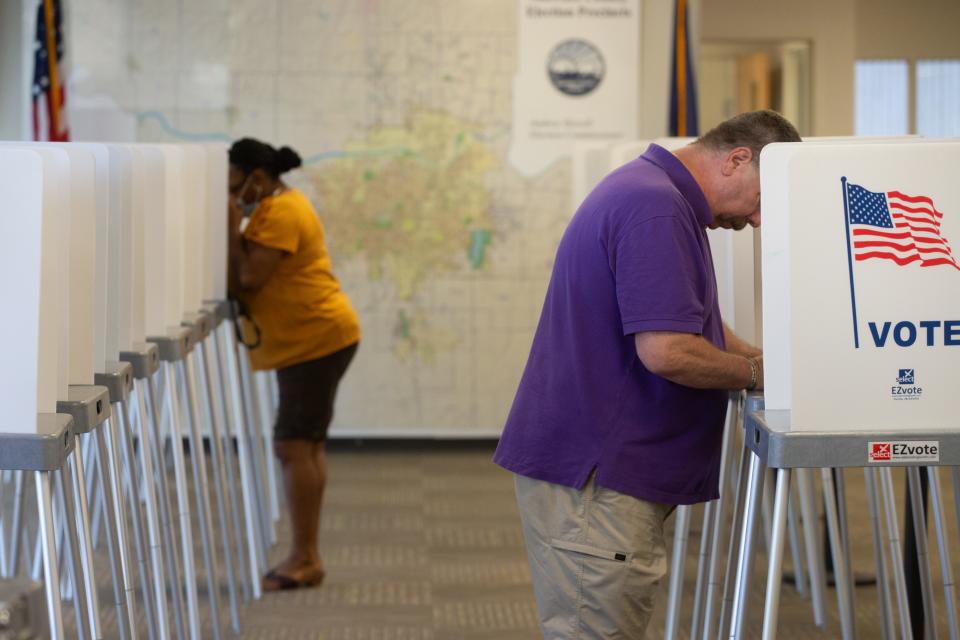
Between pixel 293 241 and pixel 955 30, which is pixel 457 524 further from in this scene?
pixel 955 30

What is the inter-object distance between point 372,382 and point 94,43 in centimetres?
206

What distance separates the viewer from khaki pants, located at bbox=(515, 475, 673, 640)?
2.21 meters

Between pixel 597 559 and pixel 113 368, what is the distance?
3.64ft

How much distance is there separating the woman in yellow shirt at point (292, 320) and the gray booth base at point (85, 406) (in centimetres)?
174

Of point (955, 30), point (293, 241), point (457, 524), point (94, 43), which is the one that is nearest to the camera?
point (293, 241)

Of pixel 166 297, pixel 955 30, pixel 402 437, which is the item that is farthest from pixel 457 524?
pixel 955 30

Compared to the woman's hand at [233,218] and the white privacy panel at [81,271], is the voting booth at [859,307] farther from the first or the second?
the woman's hand at [233,218]

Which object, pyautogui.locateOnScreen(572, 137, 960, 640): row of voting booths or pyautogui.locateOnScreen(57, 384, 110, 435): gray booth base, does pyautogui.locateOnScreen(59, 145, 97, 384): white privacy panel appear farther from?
pyautogui.locateOnScreen(572, 137, 960, 640): row of voting booths

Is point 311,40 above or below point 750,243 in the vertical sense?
above

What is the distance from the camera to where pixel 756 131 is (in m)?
2.16

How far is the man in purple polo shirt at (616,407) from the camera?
2.14 metres

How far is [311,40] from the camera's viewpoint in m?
6.05

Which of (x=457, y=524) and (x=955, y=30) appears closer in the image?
(x=457, y=524)

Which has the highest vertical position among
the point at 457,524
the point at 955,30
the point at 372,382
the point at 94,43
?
the point at 955,30
